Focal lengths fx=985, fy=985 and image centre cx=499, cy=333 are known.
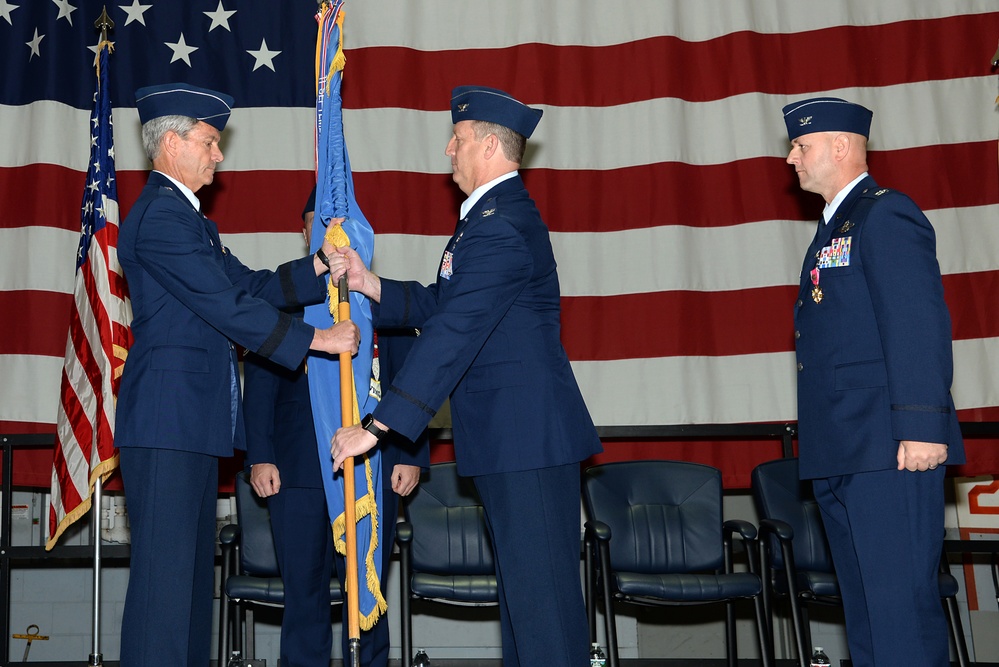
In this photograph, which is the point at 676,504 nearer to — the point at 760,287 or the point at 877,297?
the point at 760,287

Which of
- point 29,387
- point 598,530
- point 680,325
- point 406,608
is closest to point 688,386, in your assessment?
point 680,325

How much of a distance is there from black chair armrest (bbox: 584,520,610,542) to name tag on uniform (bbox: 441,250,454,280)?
132 centimetres

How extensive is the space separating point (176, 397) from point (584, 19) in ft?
10.3

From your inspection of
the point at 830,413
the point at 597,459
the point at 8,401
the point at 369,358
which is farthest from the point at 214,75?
the point at 830,413

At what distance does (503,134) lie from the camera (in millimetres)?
3018

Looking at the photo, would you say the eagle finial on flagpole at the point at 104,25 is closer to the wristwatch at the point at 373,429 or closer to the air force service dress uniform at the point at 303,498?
the air force service dress uniform at the point at 303,498

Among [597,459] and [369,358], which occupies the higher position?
[369,358]

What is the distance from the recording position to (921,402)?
8.63 ft

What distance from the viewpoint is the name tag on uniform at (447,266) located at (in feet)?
9.68

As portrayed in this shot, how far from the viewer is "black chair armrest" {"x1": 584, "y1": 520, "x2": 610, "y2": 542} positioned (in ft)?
12.5

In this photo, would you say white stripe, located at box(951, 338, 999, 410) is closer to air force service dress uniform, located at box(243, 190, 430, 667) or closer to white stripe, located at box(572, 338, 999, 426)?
white stripe, located at box(572, 338, 999, 426)

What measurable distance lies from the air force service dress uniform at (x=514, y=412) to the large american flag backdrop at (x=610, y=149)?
1943 mm

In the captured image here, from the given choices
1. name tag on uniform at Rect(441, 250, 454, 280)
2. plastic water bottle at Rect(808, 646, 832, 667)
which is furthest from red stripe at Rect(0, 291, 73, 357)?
plastic water bottle at Rect(808, 646, 832, 667)

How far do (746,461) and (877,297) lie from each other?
2.16 metres
